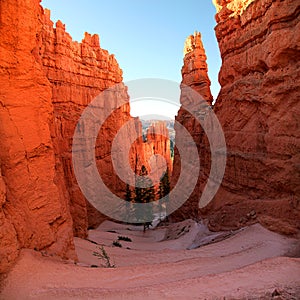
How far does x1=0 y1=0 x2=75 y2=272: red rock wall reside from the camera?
752 cm

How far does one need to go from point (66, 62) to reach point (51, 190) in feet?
78.6

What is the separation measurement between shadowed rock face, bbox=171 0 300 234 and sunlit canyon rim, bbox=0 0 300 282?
0.19 ft

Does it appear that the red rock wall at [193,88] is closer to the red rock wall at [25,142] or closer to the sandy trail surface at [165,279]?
the sandy trail surface at [165,279]

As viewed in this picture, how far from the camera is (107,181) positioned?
109ft

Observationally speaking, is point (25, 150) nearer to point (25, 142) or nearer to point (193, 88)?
point (25, 142)

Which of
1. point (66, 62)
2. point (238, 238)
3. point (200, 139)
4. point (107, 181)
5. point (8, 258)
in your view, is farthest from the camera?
point (107, 181)

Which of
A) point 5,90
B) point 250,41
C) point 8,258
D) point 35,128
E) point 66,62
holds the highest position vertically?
point 66,62

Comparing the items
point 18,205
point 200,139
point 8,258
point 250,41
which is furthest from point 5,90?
point 200,139

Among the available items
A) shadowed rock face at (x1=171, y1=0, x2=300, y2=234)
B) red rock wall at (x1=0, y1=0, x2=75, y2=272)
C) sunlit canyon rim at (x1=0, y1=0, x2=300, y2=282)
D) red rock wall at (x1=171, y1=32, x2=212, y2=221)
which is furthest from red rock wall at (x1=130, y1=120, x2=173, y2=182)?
red rock wall at (x1=0, y1=0, x2=75, y2=272)

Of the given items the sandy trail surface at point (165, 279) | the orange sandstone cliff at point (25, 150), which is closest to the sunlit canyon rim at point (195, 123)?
the orange sandstone cliff at point (25, 150)

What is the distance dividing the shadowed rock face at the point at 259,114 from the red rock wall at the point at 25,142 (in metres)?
11.1

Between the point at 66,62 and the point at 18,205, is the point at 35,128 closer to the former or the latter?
the point at 18,205

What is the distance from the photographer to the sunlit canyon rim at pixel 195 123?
7.85 m

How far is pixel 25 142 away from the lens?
326 inches
